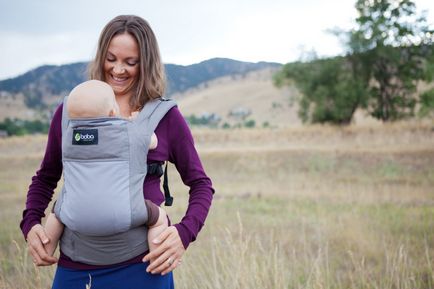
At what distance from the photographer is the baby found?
1.73 metres

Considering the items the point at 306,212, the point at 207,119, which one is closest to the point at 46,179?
the point at 306,212

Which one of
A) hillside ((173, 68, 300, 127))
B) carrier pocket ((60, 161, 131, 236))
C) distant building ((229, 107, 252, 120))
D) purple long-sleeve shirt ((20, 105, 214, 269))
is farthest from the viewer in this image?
distant building ((229, 107, 252, 120))

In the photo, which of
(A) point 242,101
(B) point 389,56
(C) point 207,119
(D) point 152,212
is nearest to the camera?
(D) point 152,212

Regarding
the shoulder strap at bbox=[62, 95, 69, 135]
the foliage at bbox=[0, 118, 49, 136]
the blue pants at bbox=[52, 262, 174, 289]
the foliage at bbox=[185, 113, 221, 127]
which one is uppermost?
the shoulder strap at bbox=[62, 95, 69, 135]

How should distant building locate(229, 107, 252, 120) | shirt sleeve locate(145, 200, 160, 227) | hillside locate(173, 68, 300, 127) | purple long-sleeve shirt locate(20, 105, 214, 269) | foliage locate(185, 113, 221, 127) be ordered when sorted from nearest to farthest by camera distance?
1. shirt sleeve locate(145, 200, 160, 227)
2. purple long-sleeve shirt locate(20, 105, 214, 269)
3. foliage locate(185, 113, 221, 127)
4. hillside locate(173, 68, 300, 127)
5. distant building locate(229, 107, 252, 120)

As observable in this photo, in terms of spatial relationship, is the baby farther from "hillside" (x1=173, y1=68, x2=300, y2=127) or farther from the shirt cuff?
"hillside" (x1=173, y1=68, x2=300, y2=127)

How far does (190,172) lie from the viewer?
78.4 inches

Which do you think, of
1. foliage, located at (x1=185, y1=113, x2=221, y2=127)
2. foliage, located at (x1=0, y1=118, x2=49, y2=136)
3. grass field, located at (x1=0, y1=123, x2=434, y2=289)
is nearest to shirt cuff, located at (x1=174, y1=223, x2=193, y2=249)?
grass field, located at (x1=0, y1=123, x2=434, y2=289)

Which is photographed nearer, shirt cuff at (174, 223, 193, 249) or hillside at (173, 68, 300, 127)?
shirt cuff at (174, 223, 193, 249)

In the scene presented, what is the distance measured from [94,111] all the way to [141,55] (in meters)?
0.34

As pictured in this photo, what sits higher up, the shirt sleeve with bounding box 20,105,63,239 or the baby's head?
the baby's head

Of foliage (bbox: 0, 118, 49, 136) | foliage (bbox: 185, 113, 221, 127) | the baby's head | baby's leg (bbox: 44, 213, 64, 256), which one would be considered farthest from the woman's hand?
foliage (bbox: 185, 113, 221, 127)

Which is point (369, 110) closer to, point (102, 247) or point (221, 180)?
point (221, 180)

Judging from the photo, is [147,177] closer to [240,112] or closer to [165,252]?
[165,252]
